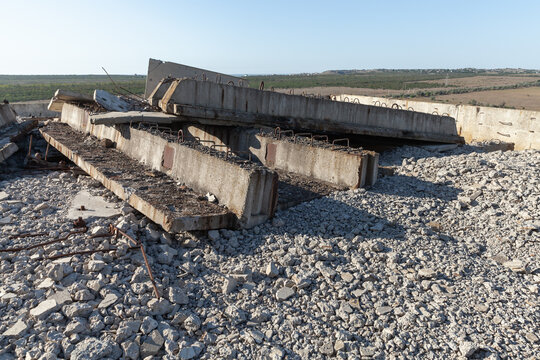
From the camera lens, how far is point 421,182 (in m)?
11.6

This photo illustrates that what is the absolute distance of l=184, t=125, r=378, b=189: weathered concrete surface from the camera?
10.9 metres

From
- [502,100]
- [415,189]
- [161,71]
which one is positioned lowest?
[415,189]

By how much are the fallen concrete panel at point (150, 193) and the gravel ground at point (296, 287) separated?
1.05ft

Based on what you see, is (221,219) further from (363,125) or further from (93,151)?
(363,125)

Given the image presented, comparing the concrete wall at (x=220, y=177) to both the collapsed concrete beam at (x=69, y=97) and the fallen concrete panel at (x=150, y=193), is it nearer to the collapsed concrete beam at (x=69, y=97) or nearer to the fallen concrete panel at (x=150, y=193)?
the fallen concrete panel at (x=150, y=193)

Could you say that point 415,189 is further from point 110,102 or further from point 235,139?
point 110,102

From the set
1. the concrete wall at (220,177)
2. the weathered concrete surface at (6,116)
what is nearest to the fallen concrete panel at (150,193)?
the concrete wall at (220,177)

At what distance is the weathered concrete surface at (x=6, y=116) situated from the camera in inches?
797

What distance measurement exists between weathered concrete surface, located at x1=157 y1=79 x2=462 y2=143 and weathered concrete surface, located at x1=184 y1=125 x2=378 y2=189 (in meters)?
0.72

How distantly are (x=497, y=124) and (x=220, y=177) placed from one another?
42.7 ft

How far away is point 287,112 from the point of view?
14844mm

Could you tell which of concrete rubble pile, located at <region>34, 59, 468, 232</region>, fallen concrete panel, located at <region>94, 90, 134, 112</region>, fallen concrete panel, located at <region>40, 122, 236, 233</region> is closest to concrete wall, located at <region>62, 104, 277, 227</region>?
concrete rubble pile, located at <region>34, 59, 468, 232</region>

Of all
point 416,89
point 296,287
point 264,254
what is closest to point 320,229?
point 264,254

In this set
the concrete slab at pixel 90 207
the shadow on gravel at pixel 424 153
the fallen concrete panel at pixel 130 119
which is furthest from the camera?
the shadow on gravel at pixel 424 153
